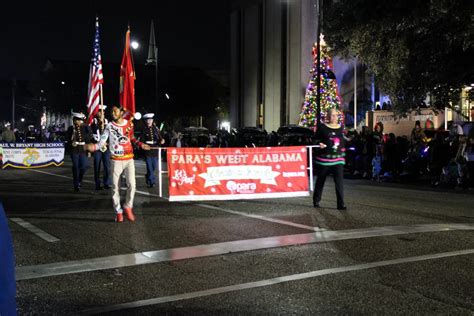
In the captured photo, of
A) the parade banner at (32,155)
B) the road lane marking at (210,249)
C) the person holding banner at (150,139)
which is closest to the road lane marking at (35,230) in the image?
the road lane marking at (210,249)

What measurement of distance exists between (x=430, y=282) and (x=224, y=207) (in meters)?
5.99

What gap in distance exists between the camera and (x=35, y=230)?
28.9 feet

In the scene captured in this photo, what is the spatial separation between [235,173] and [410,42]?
853cm

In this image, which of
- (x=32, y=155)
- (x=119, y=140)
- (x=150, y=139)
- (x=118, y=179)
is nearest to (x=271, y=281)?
(x=118, y=179)

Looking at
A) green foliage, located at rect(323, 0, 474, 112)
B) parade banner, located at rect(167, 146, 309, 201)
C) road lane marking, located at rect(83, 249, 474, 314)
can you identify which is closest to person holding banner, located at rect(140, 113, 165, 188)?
parade banner, located at rect(167, 146, 309, 201)

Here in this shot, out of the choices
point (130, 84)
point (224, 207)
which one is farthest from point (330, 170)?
point (130, 84)

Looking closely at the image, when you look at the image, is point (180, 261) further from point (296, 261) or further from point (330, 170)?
Answer: point (330, 170)

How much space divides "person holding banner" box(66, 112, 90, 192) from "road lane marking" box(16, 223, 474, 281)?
313 inches

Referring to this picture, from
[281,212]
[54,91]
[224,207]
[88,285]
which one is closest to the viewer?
[88,285]

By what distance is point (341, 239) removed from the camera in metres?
7.87

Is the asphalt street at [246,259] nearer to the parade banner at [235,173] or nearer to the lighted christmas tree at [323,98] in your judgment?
the parade banner at [235,173]

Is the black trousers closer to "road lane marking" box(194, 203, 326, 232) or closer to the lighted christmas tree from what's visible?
"road lane marking" box(194, 203, 326, 232)

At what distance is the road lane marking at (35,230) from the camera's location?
8.16m

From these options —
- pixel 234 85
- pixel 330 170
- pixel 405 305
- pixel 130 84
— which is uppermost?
pixel 234 85
